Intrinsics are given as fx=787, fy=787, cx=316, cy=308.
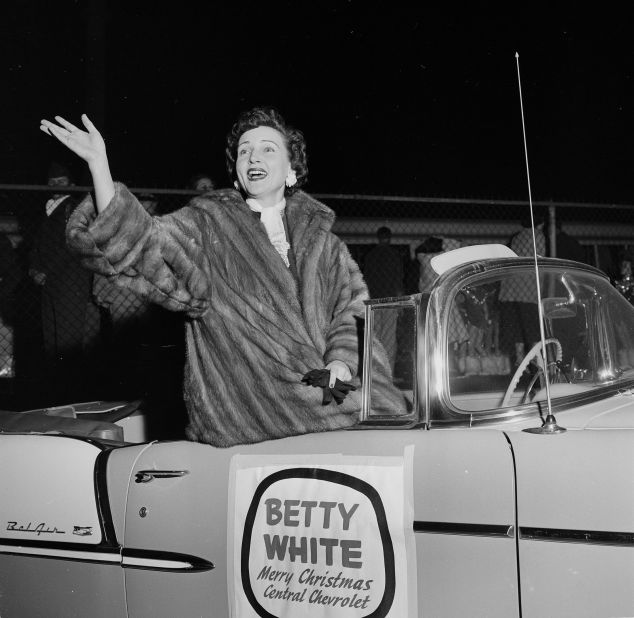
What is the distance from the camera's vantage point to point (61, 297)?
633 cm

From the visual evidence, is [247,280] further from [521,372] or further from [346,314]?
[521,372]

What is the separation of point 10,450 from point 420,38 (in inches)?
347

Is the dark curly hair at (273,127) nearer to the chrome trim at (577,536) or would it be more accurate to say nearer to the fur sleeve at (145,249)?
the fur sleeve at (145,249)

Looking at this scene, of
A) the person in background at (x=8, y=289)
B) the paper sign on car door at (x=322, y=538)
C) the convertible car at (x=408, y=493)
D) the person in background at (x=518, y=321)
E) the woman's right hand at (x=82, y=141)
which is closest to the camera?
the convertible car at (x=408, y=493)

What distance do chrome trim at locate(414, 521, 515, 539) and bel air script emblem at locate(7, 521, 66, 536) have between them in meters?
1.25

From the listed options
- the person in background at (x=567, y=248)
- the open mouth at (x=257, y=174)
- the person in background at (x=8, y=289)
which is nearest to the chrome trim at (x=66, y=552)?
the open mouth at (x=257, y=174)

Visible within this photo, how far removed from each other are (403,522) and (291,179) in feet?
4.68

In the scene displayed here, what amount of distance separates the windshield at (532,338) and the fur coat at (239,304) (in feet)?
0.97

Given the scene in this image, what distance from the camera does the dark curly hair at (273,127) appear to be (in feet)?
9.53

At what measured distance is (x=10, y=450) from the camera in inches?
111

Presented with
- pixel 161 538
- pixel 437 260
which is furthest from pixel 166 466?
pixel 437 260

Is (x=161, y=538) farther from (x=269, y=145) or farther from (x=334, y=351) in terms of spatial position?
(x=269, y=145)

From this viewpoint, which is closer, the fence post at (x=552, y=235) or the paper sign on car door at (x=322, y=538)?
the paper sign on car door at (x=322, y=538)

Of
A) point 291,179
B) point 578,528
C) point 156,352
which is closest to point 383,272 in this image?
point 156,352
